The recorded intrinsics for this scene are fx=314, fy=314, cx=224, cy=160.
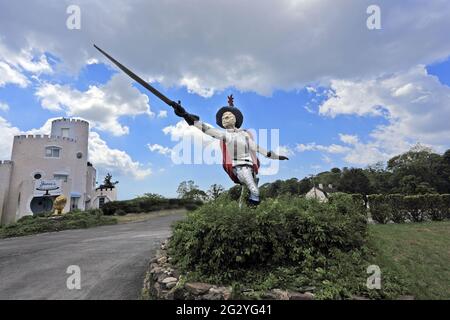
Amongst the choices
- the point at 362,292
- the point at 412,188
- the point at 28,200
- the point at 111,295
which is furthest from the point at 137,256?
the point at 412,188

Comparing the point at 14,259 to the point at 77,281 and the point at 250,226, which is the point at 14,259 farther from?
the point at 250,226

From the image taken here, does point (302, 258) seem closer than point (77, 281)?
Yes

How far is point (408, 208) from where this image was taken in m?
14.5

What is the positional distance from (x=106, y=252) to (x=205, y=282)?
5.93 meters

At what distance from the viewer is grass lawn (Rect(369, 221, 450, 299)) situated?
5129mm

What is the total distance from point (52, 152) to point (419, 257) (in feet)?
96.8

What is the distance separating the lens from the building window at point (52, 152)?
2842 cm

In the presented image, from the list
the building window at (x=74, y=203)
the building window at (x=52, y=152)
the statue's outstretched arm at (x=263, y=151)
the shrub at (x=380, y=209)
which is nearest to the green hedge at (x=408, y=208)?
the shrub at (x=380, y=209)

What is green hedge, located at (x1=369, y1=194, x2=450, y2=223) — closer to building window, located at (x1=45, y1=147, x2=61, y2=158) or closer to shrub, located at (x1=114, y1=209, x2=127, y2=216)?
shrub, located at (x1=114, y1=209, x2=127, y2=216)

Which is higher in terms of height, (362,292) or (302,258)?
(302,258)

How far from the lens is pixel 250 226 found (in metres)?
4.55

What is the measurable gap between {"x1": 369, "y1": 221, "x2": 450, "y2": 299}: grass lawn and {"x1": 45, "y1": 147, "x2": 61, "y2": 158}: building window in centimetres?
2768

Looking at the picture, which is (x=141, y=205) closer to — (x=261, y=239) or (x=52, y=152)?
(x=52, y=152)
